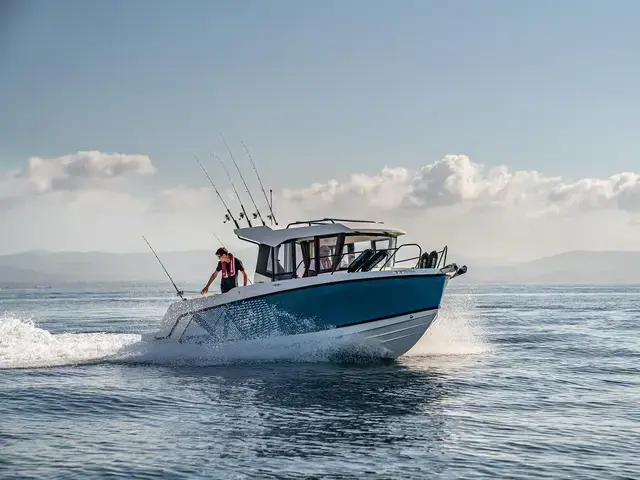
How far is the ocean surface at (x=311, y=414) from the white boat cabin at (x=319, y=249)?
2.16 m

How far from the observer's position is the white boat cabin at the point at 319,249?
19375 millimetres

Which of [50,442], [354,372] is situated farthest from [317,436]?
[354,372]

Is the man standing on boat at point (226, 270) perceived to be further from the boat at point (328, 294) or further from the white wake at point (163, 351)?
the white wake at point (163, 351)

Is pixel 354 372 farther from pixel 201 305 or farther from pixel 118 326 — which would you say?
pixel 118 326

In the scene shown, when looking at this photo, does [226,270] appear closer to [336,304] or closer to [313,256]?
[313,256]

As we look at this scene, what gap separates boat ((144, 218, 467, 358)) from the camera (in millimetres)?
18641

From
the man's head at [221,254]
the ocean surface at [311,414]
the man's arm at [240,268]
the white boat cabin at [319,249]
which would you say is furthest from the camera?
the man's arm at [240,268]

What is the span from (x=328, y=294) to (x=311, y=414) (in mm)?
5576

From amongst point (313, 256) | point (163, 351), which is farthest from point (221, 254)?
point (163, 351)

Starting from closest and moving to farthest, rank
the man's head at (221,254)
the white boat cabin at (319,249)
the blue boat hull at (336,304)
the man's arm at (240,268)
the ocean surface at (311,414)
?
1. the ocean surface at (311,414)
2. the blue boat hull at (336,304)
3. the white boat cabin at (319,249)
4. the man's head at (221,254)
5. the man's arm at (240,268)

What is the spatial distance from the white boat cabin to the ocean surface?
2.16 metres

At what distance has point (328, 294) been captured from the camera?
1862cm

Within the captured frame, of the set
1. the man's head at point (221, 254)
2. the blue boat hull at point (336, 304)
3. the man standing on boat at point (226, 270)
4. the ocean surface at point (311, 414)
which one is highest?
the man's head at point (221, 254)

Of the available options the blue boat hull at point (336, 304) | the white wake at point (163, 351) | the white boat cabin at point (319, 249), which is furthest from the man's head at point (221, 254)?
the white wake at point (163, 351)
